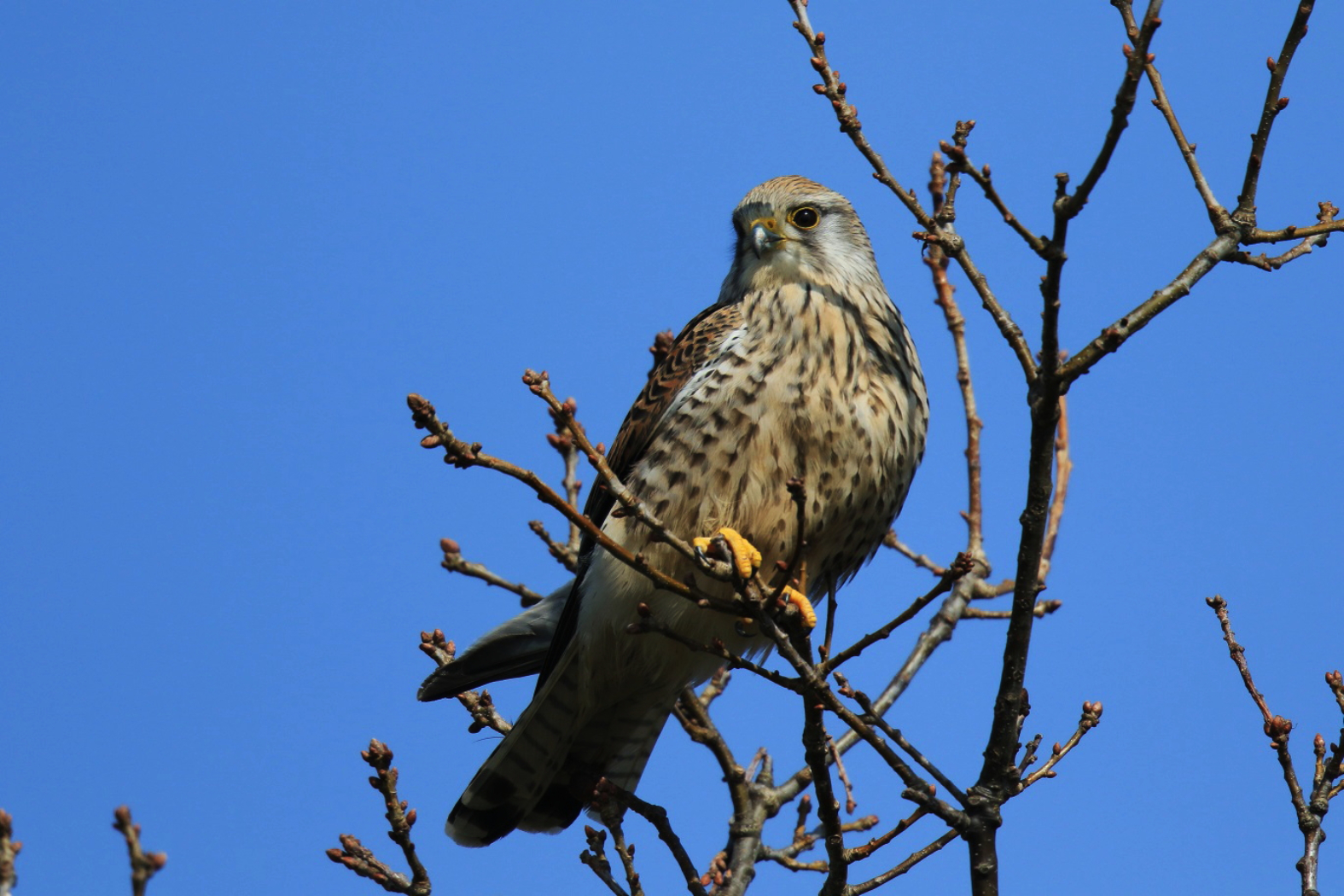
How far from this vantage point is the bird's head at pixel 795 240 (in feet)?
13.9

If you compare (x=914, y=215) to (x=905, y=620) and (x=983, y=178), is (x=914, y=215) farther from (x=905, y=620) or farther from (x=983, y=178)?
(x=905, y=620)

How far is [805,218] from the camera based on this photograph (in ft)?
14.5

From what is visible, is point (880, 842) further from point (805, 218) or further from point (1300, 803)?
point (805, 218)

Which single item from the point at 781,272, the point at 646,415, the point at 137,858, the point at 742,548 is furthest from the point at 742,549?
the point at 137,858

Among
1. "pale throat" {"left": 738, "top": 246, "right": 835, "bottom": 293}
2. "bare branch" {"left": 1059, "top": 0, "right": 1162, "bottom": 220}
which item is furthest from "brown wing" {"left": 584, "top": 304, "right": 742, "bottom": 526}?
"bare branch" {"left": 1059, "top": 0, "right": 1162, "bottom": 220}

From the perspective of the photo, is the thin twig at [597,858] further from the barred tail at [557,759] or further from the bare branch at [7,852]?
the bare branch at [7,852]

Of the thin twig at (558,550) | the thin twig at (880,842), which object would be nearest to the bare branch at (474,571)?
the thin twig at (558,550)

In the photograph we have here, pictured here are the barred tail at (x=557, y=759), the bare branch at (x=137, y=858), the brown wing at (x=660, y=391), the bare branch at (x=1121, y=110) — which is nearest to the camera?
the bare branch at (x=137, y=858)

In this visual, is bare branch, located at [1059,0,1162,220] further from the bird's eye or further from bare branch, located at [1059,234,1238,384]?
the bird's eye

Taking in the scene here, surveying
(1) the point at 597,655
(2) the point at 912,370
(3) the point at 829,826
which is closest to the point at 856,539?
(2) the point at 912,370

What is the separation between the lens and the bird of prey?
3719 mm

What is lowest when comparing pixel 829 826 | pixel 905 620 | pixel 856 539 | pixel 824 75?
pixel 829 826

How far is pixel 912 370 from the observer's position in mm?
4070

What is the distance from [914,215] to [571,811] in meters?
2.36
